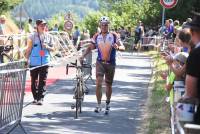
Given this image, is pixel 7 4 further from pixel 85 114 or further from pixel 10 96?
pixel 10 96

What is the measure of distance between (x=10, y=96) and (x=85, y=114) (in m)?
4.57

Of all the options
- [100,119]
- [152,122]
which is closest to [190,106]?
[152,122]

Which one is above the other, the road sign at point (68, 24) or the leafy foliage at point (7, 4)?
the leafy foliage at point (7, 4)

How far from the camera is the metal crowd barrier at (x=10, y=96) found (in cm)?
879

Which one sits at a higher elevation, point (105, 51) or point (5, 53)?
point (105, 51)

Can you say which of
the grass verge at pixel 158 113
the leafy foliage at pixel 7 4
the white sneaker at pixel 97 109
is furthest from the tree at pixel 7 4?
the white sneaker at pixel 97 109

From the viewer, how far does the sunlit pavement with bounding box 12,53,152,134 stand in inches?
458

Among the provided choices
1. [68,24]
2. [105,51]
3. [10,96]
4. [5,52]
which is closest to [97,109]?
[105,51]

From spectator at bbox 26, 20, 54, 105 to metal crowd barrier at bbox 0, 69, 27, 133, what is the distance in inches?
198

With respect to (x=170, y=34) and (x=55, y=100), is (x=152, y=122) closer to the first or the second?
(x=55, y=100)

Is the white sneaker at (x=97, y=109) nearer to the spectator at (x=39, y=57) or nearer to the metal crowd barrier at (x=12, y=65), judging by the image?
the spectator at (x=39, y=57)

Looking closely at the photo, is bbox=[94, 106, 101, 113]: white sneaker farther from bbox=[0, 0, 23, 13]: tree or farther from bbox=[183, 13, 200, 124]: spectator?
bbox=[0, 0, 23, 13]: tree

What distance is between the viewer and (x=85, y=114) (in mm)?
13617

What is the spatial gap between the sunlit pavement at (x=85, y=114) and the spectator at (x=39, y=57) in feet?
1.07
